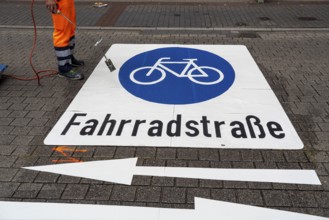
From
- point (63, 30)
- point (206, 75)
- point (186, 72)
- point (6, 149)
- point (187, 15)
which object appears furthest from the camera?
point (187, 15)

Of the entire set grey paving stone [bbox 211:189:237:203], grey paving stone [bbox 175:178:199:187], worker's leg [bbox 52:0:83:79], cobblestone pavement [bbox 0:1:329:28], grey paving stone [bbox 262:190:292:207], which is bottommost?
cobblestone pavement [bbox 0:1:329:28]

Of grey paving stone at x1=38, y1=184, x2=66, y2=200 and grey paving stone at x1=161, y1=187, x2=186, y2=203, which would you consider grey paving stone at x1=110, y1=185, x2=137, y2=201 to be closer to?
grey paving stone at x1=161, y1=187, x2=186, y2=203

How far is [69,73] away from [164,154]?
2928 millimetres

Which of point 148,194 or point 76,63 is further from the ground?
point 148,194

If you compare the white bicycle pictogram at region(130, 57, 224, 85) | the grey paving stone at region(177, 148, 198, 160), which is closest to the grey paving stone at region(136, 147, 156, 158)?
the grey paving stone at region(177, 148, 198, 160)

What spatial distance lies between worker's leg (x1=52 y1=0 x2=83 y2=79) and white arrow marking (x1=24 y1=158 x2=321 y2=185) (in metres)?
2.61

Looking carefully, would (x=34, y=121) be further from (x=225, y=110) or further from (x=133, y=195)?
(x=225, y=110)

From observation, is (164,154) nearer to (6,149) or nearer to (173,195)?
(173,195)

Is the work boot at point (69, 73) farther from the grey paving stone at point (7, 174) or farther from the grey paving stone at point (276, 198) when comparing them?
the grey paving stone at point (276, 198)

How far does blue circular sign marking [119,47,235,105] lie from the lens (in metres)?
5.27

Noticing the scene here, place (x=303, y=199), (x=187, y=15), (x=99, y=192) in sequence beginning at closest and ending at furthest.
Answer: (x=303, y=199) < (x=99, y=192) < (x=187, y=15)

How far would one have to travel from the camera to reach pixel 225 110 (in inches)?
189

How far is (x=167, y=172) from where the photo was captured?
12.0 feet

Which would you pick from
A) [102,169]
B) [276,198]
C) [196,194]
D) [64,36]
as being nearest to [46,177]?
[102,169]
